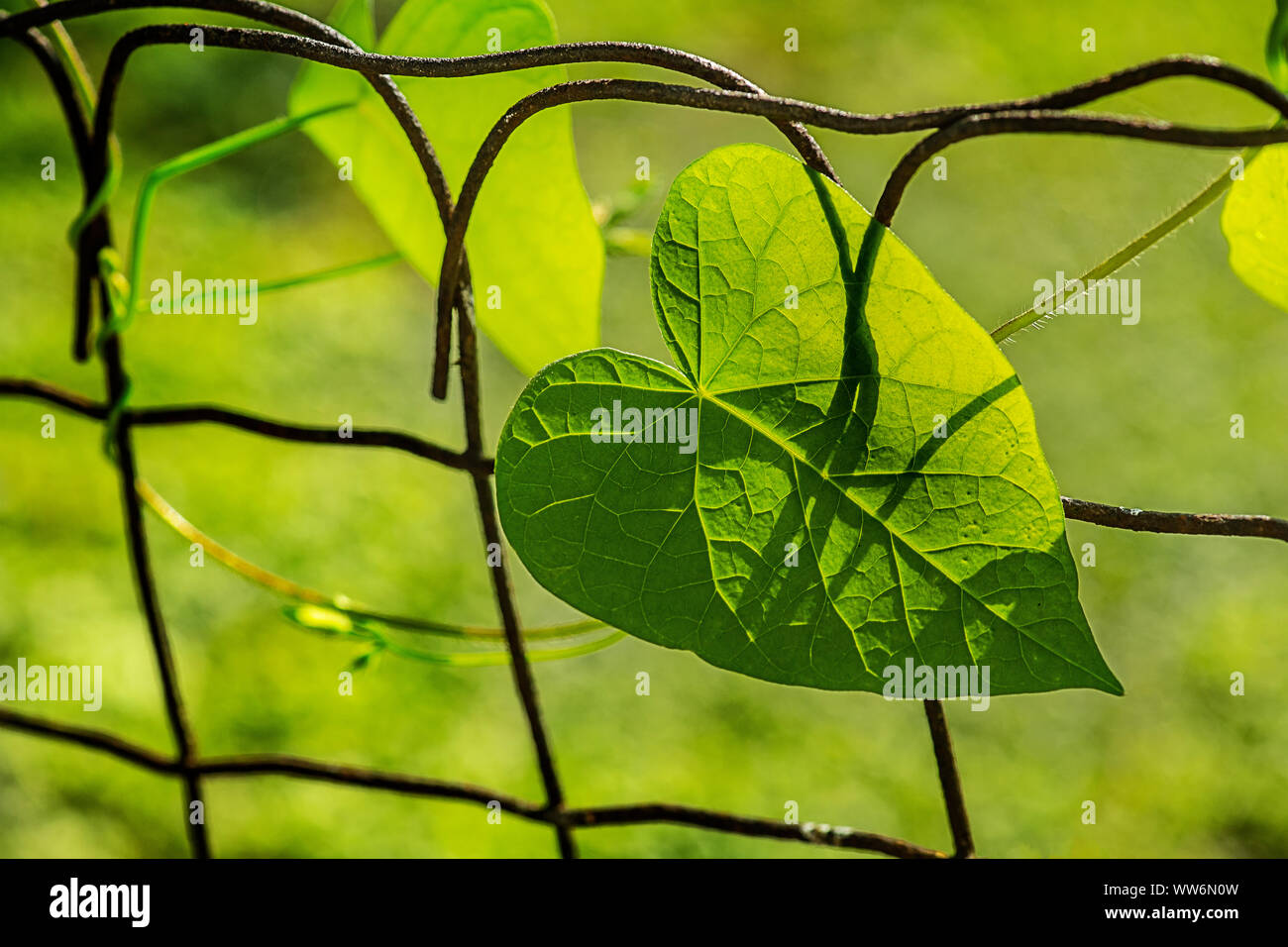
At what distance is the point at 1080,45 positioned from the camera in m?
2.56

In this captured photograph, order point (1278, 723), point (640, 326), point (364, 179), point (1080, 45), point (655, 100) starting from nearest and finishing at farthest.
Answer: point (655, 100)
point (364, 179)
point (1278, 723)
point (640, 326)
point (1080, 45)

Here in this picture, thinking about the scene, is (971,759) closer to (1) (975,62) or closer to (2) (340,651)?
(2) (340,651)

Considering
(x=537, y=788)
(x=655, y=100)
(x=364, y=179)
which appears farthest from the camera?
(x=537, y=788)

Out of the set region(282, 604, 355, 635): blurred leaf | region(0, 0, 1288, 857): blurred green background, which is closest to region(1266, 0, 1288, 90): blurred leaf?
region(282, 604, 355, 635): blurred leaf

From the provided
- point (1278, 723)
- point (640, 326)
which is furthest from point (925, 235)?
point (1278, 723)

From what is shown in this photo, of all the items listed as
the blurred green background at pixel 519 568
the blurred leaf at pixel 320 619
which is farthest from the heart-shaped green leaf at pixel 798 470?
the blurred green background at pixel 519 568

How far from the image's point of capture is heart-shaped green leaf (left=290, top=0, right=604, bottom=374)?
37 centimetres

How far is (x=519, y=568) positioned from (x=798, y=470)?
1299 mm

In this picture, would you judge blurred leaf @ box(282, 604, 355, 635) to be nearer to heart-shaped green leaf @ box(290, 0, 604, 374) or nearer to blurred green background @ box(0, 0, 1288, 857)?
heart-shaped green leaf @ box(290, 0, 604, 374)

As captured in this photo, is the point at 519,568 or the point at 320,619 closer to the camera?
the point at 320,619

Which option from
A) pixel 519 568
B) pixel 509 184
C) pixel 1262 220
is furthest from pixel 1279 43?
pixel 519 568

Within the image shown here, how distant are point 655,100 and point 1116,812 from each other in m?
1.28

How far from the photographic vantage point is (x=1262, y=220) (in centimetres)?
30

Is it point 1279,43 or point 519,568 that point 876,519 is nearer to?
point 1279,43
